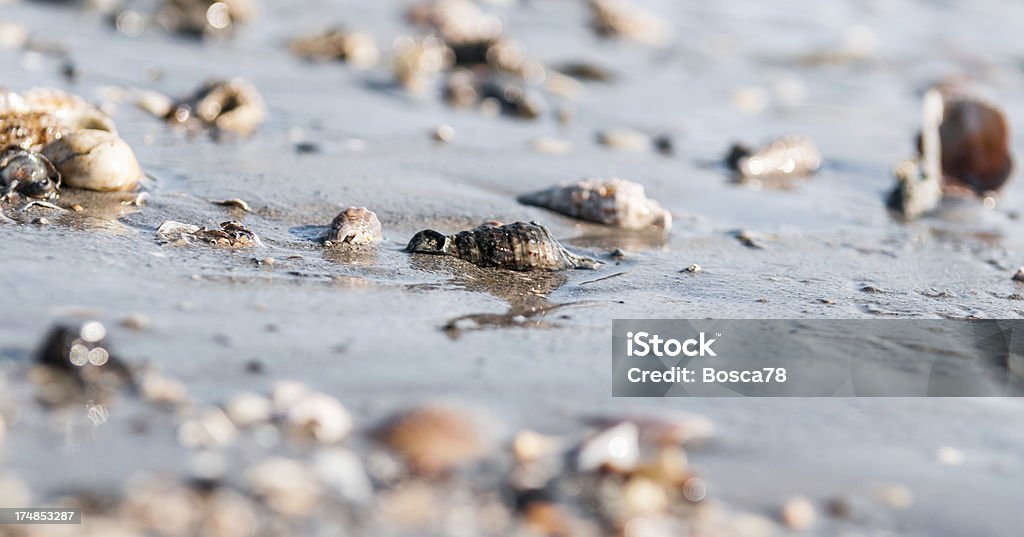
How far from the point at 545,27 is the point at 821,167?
4.85 m

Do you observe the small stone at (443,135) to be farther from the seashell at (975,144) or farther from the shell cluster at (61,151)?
the seashell at (975,144)

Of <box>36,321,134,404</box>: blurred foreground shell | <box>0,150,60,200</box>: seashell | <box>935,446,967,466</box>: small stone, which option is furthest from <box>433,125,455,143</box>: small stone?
<box>935,446,967,466</box>: small stone

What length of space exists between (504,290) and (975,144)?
395 centimetres

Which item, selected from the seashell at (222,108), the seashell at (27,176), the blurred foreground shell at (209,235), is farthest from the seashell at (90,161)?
the seashell at (222,108)

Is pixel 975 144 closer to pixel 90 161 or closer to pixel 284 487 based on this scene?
pixel 90 161

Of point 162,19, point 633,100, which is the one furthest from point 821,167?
point 162,19

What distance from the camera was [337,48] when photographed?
7766mm

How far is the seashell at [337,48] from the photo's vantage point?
25.4 feet

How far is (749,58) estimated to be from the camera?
9719 millimetres

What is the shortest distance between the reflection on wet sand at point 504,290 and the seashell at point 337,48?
4.45 metres

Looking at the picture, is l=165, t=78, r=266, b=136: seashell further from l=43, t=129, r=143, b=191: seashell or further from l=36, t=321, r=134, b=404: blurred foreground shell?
l=36, t=321, r=134, b=404: blurred foreground shell

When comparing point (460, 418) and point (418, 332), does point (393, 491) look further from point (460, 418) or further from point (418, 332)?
point (418, 332)

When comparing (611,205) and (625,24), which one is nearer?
(611,205)

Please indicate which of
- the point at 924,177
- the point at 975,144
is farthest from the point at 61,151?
the point at 975,144
